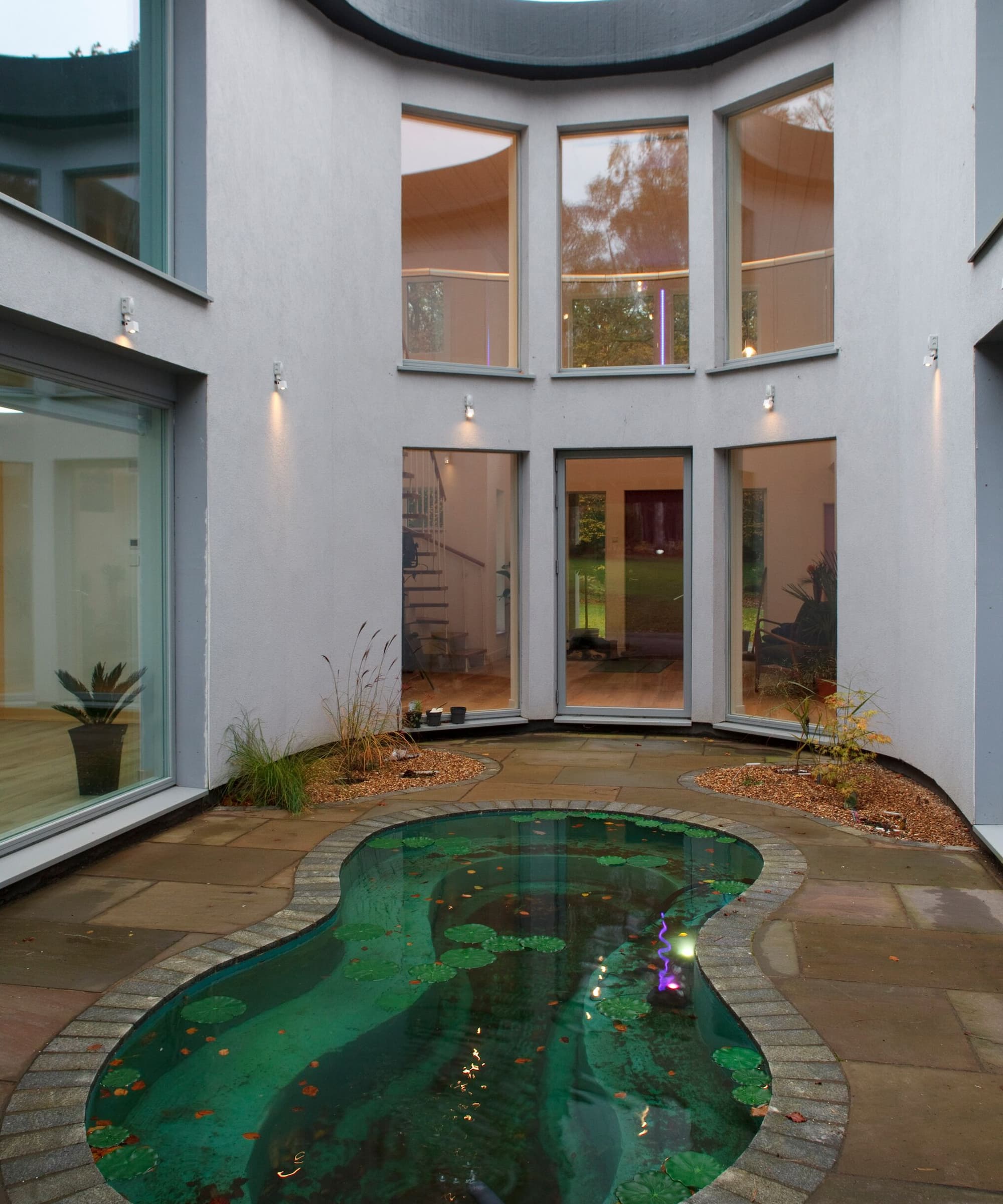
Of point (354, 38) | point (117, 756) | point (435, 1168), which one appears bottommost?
point (435, 1168)

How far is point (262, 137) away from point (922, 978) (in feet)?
19.3

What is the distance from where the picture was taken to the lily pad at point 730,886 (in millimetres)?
4594

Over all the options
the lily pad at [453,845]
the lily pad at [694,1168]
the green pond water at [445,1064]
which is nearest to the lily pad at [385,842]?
the lily pad at [453,845]

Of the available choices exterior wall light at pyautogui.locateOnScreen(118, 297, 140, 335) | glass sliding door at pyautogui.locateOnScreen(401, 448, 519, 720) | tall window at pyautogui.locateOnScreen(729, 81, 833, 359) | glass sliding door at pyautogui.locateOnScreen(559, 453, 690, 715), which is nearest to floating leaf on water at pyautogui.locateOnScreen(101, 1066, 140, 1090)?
exterior wall light at pyautogui.locateOnScreen(118, 297, 140, 335)

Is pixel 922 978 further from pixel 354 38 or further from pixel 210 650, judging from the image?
pixel 354 38

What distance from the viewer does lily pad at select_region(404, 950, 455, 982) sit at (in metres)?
3.61

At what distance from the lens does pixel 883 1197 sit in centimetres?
233

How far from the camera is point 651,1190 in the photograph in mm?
2418

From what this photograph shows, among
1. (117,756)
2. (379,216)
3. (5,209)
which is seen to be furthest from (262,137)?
(117,756)

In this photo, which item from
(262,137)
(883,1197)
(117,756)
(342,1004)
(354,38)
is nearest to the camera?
(883,1197)

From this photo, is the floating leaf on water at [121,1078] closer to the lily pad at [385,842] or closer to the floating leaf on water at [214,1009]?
the floating leaf on water at [214,1009]

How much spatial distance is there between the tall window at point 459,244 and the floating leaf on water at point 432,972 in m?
5.66

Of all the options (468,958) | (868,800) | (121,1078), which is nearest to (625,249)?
(868,800)

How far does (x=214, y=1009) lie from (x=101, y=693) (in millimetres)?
2412
